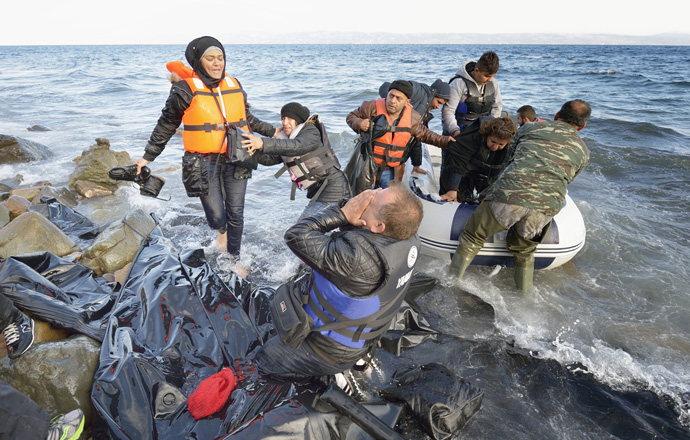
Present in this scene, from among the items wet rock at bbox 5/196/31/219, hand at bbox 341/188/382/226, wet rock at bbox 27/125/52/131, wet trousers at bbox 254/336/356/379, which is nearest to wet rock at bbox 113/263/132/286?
wet trousers at bbox 254/336/356/379

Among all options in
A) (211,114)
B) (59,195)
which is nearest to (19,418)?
(211,114)

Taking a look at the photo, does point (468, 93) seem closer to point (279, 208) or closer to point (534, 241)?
point (534, 241)

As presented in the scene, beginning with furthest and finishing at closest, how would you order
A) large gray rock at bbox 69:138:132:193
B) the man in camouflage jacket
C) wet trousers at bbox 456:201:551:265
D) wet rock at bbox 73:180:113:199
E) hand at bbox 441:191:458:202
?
1. large gray rock at bbox 69:138:132:193
2. wet rock at bbox 73:180:113:199
3. hand at bbox 441:191:458:202
4. wet trousers at bbox 456:201:551:265
5. the man in camouflage jacket

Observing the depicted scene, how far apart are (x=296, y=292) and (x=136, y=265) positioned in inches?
76.8

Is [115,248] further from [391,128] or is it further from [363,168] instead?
[391,128]

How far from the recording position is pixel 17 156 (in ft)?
28.1

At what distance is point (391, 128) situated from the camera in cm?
447

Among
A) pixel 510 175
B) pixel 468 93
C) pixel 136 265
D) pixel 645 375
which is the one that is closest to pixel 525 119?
pixel 468 93

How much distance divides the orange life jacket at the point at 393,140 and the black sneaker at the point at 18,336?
3.58 m

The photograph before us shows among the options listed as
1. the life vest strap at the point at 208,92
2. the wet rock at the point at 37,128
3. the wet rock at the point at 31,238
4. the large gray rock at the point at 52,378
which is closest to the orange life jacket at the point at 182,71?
the life vest strap at the point at 208,92

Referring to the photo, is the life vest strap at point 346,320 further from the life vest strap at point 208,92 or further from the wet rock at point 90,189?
the wet rock at point 90,189

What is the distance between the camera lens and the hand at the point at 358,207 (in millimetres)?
2168

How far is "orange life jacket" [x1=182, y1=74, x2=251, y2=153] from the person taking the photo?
3547 millimetres

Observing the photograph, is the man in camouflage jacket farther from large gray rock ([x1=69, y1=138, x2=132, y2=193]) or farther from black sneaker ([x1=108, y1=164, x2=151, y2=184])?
large gray rock ([x1=69, y1=138, x2=132, y2=193])
